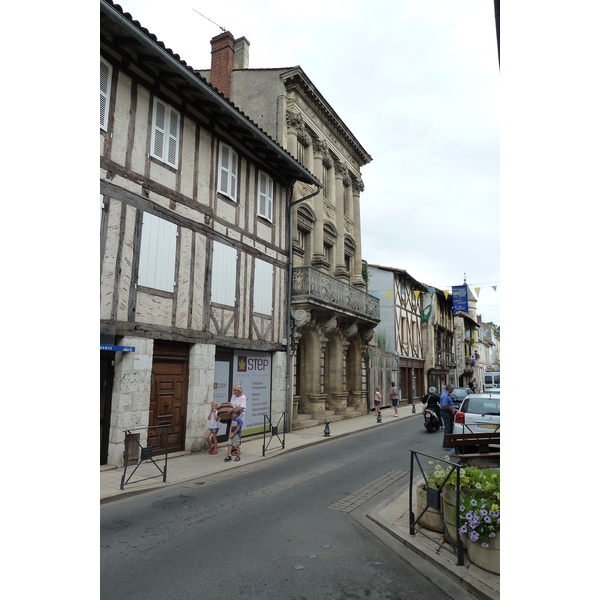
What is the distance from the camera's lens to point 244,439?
13023 millimetres

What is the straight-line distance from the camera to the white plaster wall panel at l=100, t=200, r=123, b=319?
890cm

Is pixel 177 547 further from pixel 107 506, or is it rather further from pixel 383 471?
pixel 383 471

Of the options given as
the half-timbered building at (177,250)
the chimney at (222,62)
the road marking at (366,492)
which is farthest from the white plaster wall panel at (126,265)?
the chimney at (222,62)

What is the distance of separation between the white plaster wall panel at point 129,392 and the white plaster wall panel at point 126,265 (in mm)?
674

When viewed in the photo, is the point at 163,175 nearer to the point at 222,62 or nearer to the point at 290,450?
the point at 290,450

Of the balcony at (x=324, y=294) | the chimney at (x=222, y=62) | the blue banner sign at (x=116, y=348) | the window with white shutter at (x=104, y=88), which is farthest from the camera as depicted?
the chimney at (x=222, y=62)

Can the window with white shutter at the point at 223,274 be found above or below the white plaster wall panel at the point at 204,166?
below

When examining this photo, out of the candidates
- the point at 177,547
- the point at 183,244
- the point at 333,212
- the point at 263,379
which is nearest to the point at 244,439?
the point at 263,379

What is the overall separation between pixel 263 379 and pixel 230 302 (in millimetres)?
3117

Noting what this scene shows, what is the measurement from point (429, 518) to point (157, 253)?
7.99 m

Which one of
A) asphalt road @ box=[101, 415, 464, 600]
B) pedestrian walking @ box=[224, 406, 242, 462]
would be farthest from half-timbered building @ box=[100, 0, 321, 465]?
asphalt road @ box=[101, 415, 464, 600]

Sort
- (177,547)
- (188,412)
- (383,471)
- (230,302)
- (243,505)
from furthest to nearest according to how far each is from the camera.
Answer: (230,302) < (188,412) < (383,471) < (243,505) < (177,547)

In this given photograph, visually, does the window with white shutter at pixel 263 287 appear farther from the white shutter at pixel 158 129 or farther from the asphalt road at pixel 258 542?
the asphalt road at pixel 258 542

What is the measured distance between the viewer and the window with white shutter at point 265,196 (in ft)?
47.3
